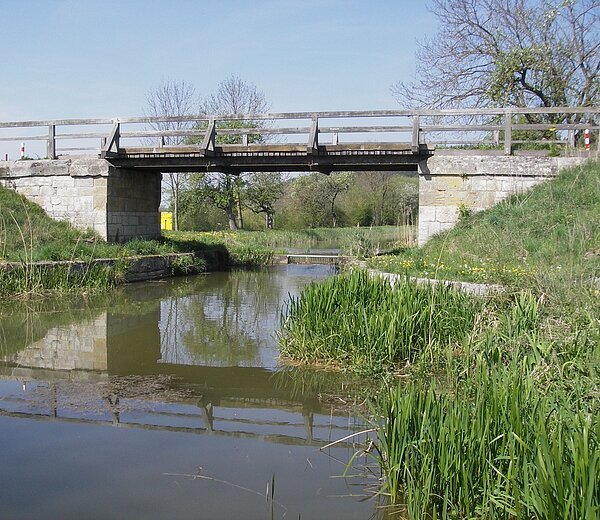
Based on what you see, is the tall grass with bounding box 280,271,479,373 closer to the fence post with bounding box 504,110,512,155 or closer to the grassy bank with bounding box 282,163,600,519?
the grassy bank with bounding box 282,163,600,519

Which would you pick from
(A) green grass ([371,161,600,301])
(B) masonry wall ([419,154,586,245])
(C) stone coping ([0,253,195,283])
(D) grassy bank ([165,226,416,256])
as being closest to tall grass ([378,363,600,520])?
(A) green grass ([371,161,600,301])

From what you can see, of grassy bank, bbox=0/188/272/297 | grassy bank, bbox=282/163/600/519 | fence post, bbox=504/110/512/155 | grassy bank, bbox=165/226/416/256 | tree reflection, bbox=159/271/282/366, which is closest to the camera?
grassy bank, bbox=282/163/600/519

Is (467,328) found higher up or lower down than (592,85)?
lower down

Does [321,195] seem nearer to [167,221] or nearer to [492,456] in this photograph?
[167,221]

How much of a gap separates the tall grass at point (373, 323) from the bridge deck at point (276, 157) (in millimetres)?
8280

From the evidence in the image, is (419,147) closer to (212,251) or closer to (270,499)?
(212,251)

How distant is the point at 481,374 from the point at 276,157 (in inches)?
514

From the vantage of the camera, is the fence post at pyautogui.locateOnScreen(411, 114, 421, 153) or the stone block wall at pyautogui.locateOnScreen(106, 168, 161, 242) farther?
the stone block wall at pyautogui.locateOnScreen(106, 168, 161, 242)

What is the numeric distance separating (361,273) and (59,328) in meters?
4.99

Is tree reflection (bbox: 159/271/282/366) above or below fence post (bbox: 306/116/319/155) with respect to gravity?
below

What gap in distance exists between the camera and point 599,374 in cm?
480

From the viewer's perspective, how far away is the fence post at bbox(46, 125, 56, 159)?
17.8 m

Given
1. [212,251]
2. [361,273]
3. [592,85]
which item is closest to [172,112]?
[212,251]

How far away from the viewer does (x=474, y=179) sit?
617 inches
